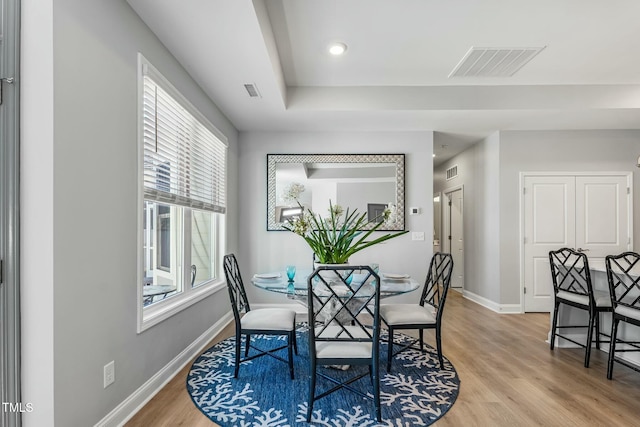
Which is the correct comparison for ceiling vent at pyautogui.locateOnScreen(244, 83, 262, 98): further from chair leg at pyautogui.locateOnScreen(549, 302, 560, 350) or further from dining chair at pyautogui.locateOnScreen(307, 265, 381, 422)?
chair leg at pyautogui.locateOnScreen(549, 302, 560, 350)

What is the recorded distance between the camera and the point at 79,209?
1.64m

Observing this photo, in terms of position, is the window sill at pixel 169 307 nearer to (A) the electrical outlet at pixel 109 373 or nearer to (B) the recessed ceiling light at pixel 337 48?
(A) the electrical outlet at pixel 109 373

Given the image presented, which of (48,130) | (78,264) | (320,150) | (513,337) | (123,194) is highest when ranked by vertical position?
(320,150)

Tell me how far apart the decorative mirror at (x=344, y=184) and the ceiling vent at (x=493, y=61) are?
1.41 metres

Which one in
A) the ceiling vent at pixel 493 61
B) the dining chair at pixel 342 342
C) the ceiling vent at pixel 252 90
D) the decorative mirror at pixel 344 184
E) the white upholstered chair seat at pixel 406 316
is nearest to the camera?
the dining chair at pixel 342 342

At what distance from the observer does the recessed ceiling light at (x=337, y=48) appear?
9.68 feet

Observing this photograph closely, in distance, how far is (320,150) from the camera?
4668 millimetres

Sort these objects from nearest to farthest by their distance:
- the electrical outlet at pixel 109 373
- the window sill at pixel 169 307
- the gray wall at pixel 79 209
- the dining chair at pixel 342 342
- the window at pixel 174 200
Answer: the gray wall at pixel 79 209 < the electrical outlet at pixel 109 373 < the dining chair at pixel 342 342 < the window sill at pixel 169 307 < the window at pixel 174 200

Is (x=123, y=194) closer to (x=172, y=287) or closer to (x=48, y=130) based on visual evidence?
(x=48, y=130)

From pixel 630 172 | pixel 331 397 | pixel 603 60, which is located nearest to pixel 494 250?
pixel 630 172

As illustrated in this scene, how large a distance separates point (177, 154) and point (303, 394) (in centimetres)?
208

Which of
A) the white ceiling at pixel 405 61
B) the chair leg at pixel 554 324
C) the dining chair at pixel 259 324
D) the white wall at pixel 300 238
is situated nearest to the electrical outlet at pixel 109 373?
the dining chair at pixel 259 324

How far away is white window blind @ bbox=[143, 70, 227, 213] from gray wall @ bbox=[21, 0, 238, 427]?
228mm

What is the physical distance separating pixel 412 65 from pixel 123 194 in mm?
2816
